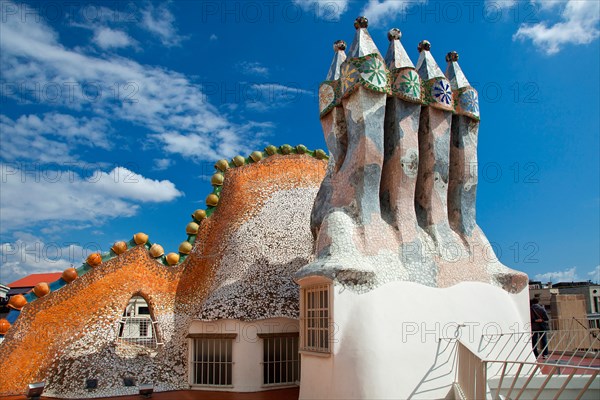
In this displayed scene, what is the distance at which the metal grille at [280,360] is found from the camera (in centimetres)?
1003

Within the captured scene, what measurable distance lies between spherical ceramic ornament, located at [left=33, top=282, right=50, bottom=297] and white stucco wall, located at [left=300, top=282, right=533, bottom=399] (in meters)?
5.60

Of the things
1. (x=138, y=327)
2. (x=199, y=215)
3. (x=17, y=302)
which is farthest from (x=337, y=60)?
(x=138, y=327)

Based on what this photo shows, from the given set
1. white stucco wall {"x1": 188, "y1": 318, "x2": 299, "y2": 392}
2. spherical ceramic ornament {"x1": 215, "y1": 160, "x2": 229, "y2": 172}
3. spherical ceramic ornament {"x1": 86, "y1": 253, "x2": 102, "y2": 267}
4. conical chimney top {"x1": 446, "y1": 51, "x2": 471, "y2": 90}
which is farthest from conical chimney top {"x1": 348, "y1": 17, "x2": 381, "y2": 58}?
spherical ceramic ornament {"x1": 86, "y1": 253, "x2": 102, "y2": 267}

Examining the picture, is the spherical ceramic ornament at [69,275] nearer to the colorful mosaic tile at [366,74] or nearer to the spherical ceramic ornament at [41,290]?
the spherical ceramic ornament at [41,290]

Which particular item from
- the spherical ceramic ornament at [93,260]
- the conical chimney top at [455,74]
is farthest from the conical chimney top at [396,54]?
the spherical ceramic ornament at [93,260]

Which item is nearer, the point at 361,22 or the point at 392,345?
the point at 392,345

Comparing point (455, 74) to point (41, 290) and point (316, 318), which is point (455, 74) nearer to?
point (316, 318)

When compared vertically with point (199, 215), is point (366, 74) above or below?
above

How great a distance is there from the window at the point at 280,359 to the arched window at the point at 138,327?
7.87 ft

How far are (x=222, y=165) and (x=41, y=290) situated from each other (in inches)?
196

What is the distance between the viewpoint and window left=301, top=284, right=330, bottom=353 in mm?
7609

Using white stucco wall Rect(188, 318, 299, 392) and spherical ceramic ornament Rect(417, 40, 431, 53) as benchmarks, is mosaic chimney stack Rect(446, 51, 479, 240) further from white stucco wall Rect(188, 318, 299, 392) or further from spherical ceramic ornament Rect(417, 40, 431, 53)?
white stucco wall Rect(188, 318, 299, 392)

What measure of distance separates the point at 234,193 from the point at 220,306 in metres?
3.20

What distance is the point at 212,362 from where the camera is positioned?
10102 millimetres
